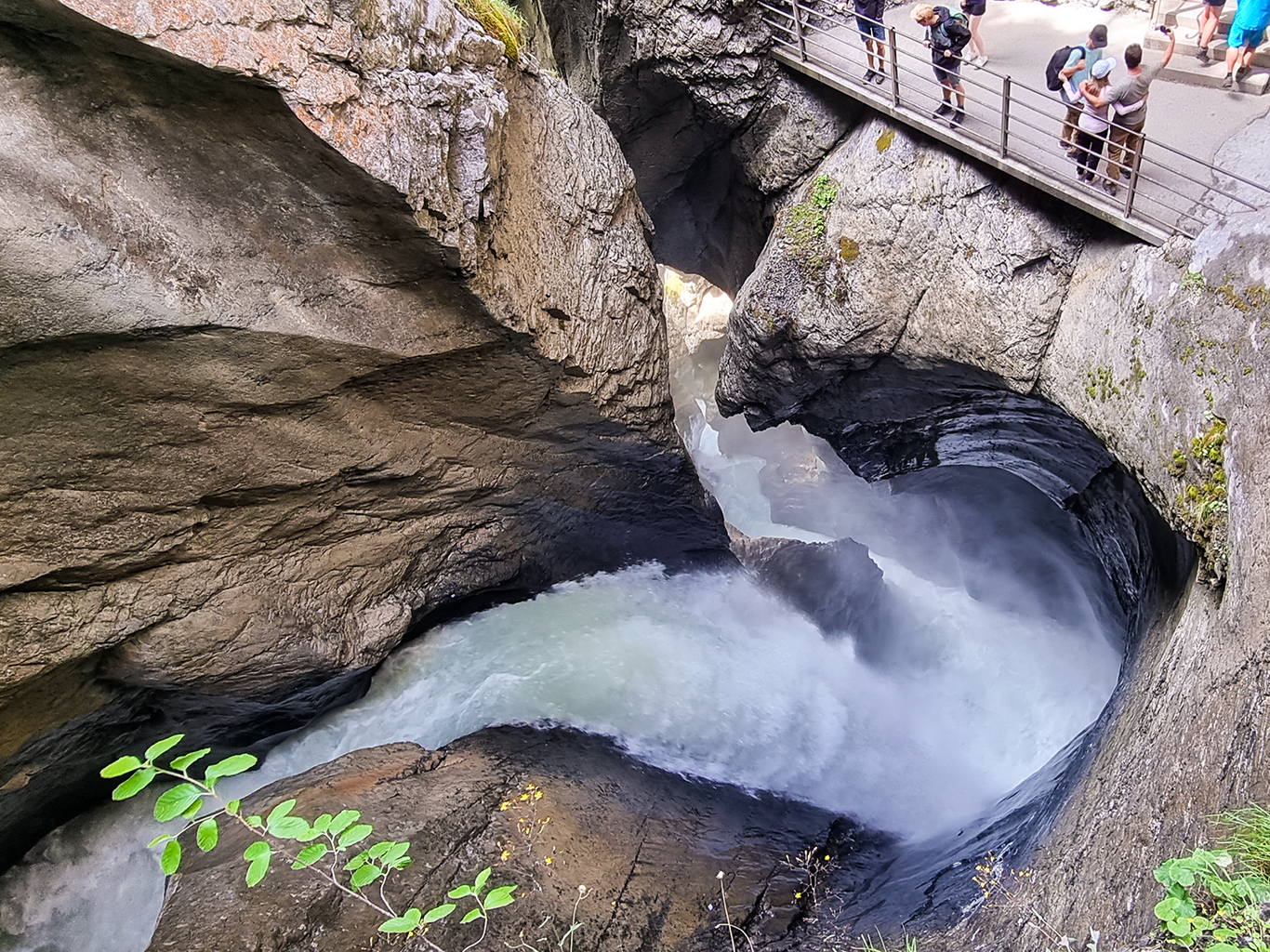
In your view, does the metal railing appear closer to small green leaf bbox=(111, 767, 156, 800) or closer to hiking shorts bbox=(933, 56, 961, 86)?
hiking shorts bbox=(933, 56, 961, 86)

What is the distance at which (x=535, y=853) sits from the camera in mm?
5492

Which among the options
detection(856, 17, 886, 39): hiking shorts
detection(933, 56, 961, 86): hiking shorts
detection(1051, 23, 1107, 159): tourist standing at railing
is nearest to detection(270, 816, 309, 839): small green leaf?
detection(1051, 23, 1107, 159): tourist standing at railing

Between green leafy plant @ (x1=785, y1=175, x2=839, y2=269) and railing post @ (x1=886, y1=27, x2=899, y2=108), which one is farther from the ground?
railing post @ (x1=886, y1=27, x2=899, y2=108)

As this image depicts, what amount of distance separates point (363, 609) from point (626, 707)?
2.74 m

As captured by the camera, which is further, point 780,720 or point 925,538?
point 925,538

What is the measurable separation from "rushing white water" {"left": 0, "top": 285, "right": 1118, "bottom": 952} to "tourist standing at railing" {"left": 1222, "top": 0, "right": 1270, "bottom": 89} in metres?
4.91

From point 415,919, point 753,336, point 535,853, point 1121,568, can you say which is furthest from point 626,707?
point 415,919

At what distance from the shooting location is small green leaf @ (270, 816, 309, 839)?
2367 mm

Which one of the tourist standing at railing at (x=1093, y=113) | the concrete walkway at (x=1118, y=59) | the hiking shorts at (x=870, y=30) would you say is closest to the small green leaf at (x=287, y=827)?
the tourist standing at railing at (x=1093, y=113)

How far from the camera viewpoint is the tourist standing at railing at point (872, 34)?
7.22 m

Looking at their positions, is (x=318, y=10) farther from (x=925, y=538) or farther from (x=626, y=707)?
(x=925, y=538)

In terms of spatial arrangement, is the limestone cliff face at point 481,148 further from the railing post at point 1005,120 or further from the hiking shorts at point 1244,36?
the hiking shorts at point 1244,36

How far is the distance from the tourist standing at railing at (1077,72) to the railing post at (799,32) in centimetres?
249

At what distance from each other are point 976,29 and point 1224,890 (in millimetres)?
7651
